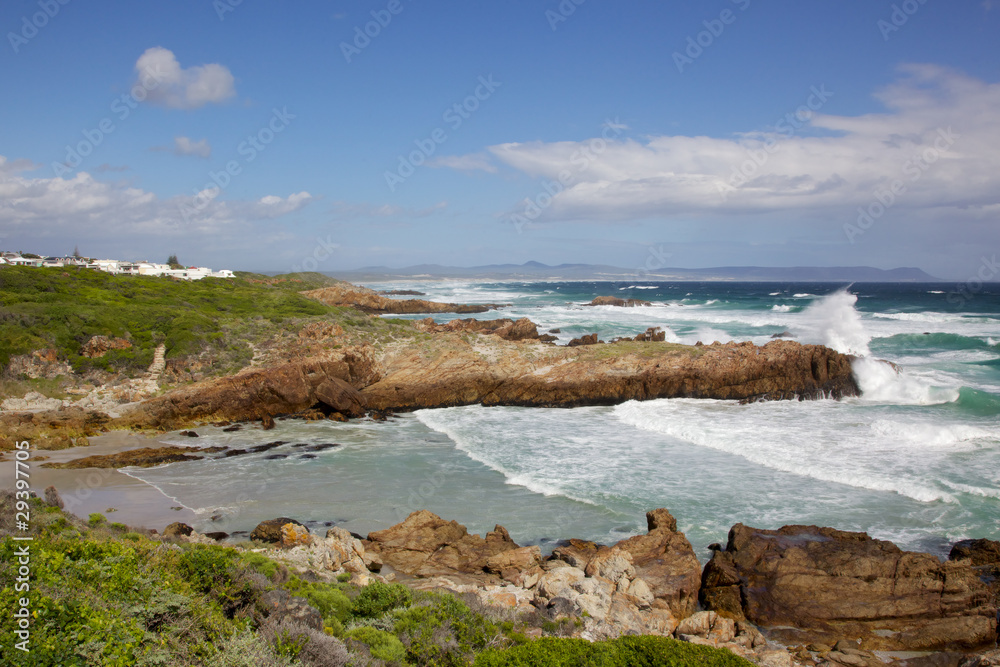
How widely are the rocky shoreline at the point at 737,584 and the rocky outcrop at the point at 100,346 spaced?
17.1m

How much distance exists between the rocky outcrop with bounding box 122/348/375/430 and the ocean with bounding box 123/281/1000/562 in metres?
1.78

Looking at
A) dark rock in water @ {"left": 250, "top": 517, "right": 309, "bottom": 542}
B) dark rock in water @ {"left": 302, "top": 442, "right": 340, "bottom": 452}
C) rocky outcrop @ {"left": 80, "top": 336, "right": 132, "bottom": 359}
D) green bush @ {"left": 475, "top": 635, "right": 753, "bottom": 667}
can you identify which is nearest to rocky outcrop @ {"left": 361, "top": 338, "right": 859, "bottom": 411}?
dark rock in water @ {"left": 302, "top": 442, "right": 340, "bottom": 452}

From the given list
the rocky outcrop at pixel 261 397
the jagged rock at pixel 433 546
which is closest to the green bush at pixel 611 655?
the jagged rock at pixel 433 546

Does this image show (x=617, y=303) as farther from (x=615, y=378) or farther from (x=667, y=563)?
(x=667, y=563)

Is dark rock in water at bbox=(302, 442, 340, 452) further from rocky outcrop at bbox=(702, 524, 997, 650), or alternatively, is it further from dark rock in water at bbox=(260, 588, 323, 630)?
rocky outcrop at bbox=(702, 524, 997, 650)

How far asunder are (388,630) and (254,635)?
187 centimetres

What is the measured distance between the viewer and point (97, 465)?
17297mm

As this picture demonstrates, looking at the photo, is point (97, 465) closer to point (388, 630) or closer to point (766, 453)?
point (388, 630)

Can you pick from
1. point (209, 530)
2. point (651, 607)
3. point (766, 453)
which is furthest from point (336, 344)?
point (651, 607)

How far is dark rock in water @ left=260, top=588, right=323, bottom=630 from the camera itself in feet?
23.7

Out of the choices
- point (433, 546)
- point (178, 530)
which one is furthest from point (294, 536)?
point (433, 546)

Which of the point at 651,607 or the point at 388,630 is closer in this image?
the point at 388,630

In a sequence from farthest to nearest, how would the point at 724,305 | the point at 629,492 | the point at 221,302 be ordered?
1. the point at 724,305
2. the point at 221,302
3. the point at 629,492

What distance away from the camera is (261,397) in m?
24.4
